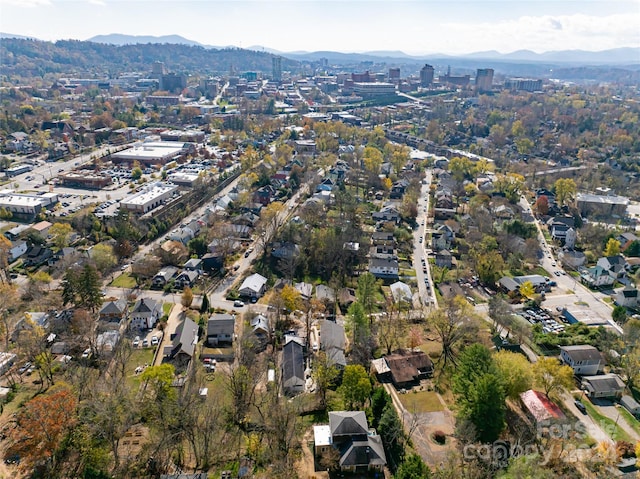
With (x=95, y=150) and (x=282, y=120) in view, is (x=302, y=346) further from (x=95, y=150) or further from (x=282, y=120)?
(x=282, y=120)

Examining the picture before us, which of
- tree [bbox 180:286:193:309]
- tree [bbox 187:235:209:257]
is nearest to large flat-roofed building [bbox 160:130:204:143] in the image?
tree [bbox 187:235:209:257]

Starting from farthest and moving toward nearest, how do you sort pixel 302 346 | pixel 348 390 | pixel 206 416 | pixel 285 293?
pixel 285 293 → pixel 302 346 → pixel 348 390 → pixel 206 416

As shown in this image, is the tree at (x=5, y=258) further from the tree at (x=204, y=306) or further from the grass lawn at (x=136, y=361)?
the tree at (x=204, y=306)

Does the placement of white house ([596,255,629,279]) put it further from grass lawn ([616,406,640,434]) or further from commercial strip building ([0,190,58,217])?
commercial strip building ([0,190,58,217])

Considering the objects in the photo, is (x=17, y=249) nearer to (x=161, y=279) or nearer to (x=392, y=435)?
(x=161, y=279)

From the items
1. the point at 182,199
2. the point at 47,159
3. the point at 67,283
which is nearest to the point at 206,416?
the point at 67,283
